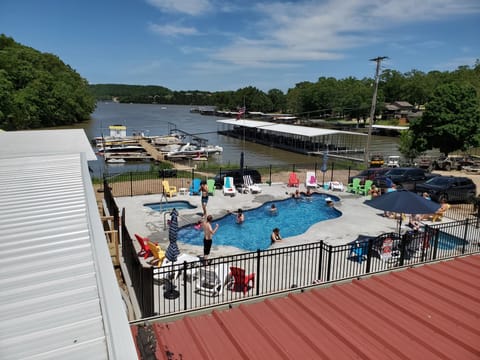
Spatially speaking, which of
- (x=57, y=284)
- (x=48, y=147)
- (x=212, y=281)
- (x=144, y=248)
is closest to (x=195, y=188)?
(x=48, y=147)

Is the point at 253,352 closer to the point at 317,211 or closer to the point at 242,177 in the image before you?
the point at 317,211

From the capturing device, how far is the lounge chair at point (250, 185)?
74.1ft

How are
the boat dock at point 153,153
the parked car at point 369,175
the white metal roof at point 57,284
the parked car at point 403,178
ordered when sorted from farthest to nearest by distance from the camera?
the boat dock at point 153,153
the parked car at point 369,175
the parked car at point 403,178
the white metal roof at point 57,284

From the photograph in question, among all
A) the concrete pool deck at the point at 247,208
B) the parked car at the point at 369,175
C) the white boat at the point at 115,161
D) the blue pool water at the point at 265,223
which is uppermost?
the parked car at the point at 369,175

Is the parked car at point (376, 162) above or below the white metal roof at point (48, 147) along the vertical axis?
below

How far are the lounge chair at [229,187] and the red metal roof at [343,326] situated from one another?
13.3m

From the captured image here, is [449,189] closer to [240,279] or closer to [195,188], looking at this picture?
[195,188]

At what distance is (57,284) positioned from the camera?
4133 mm

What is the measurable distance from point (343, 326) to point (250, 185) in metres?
16.3

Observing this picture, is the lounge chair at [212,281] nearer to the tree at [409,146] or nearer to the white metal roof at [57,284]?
the white metal roof at [57,284]

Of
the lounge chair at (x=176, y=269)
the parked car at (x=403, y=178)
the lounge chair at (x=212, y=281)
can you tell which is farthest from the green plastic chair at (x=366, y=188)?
the lounge chair at (x=212, y=281)

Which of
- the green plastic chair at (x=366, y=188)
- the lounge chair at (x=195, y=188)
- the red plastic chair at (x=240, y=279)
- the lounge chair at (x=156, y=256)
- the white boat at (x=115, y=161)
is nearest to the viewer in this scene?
the red plastic chair at (x=240, y=279)

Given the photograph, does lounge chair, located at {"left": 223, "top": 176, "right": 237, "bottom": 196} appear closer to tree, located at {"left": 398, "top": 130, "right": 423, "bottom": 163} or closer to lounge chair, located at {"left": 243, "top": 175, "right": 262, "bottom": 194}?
lounge chair, located at {"left": 243, "top": 175, "right": 262, "bottom": 194}

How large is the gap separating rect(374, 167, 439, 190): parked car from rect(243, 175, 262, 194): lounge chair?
7559 millimetres
